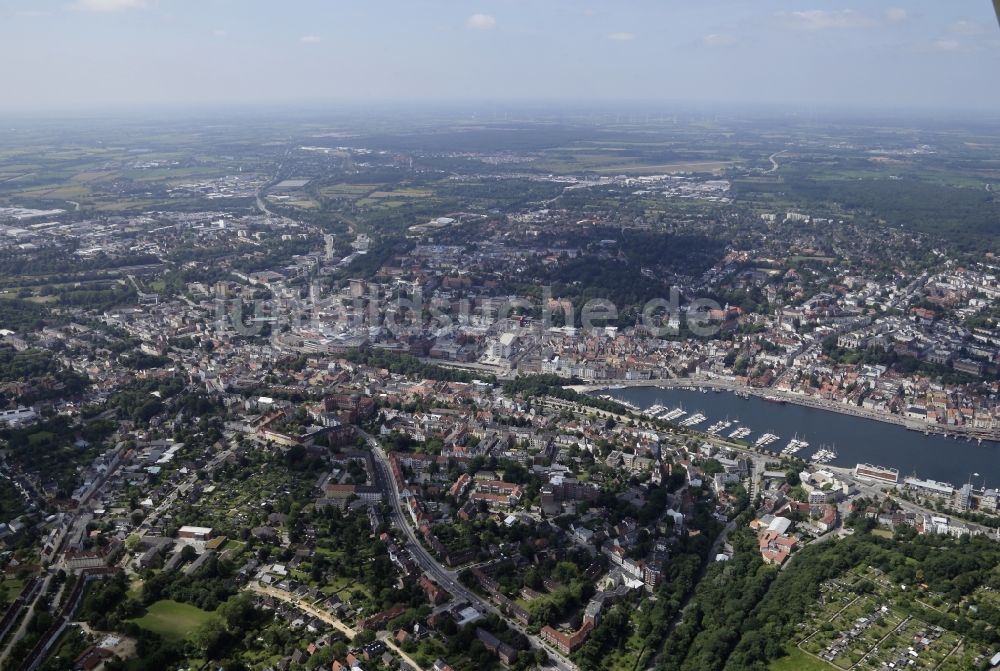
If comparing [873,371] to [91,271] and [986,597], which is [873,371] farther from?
[91,271]

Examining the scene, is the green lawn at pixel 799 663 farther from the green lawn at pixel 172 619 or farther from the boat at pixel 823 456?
the green lawn at pixel 172 619

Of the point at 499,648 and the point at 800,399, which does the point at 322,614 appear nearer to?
the point at 499,648

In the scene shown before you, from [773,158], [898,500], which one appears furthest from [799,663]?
[773,158]

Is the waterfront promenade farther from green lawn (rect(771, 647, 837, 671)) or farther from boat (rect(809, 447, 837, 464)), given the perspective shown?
green lawn (rect(771, 647, 837, 671))

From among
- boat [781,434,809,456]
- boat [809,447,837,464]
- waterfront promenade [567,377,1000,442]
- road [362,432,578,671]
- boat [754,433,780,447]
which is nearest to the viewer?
road [362,432,578,671]

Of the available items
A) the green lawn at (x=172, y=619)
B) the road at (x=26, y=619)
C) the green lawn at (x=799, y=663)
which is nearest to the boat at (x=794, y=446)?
the green lawn at (x=799, y=663)

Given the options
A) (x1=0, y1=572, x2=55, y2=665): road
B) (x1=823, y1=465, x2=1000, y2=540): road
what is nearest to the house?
(x1=0, y1=572, x2=55, y2=665): road

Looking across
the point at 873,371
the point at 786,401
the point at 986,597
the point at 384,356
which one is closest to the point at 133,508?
the point at 384,356
